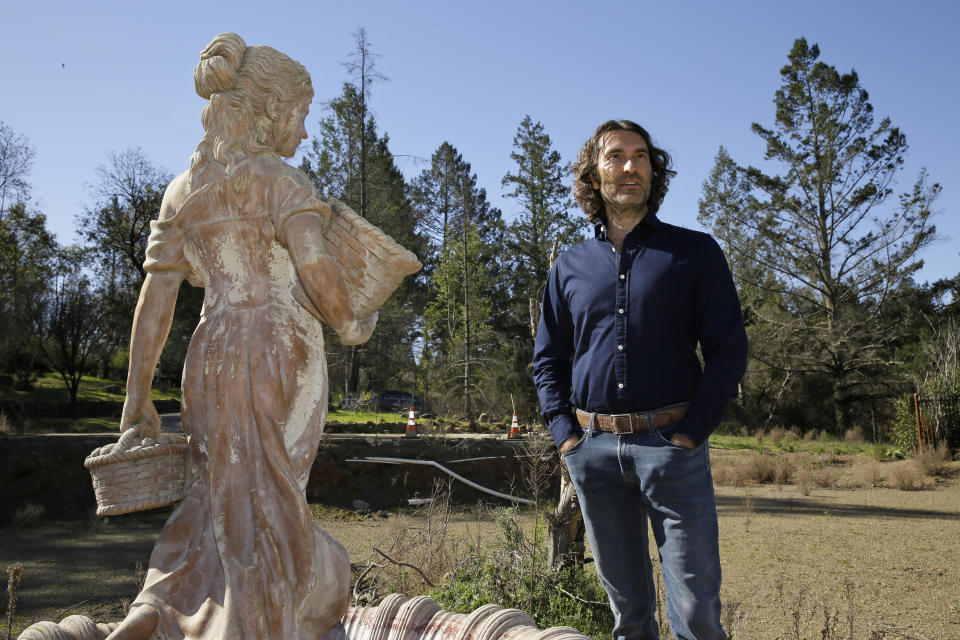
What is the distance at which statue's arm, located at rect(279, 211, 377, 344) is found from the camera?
215 centimetres

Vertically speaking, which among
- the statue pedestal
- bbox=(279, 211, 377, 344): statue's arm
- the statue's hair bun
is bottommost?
the statue pedestal

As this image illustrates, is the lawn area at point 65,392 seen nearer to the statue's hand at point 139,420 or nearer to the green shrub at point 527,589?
the green shrub at point 527,589

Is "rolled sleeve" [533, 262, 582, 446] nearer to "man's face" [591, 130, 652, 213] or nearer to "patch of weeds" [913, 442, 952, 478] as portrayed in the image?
"man's face" [591, 130, 652, 213]

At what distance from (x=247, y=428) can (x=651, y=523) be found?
1.26 m

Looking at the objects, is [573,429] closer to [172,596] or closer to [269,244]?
[269,244]

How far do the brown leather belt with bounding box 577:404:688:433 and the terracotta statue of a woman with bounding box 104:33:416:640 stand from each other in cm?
86

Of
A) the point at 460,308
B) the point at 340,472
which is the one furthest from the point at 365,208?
the point at 340,472

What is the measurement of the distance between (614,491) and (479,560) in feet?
9.10

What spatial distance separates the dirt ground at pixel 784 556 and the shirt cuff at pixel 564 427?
1.63 meters

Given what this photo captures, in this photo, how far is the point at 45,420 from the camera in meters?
16.8

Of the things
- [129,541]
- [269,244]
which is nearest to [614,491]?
[269,244]

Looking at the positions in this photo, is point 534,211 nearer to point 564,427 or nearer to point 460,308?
point 460,308

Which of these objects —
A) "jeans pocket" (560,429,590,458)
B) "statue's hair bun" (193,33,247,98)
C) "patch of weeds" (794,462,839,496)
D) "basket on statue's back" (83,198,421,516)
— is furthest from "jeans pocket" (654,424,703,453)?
"patch of weeds" (794,462,839,496)

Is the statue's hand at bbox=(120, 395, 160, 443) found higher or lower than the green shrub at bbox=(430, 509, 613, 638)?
higher
